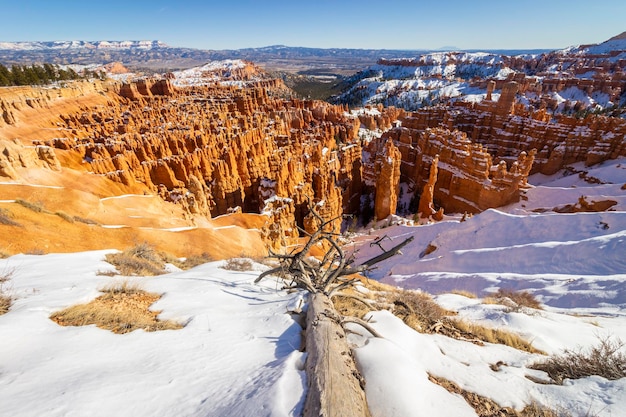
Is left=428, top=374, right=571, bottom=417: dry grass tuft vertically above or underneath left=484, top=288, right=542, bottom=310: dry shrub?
above

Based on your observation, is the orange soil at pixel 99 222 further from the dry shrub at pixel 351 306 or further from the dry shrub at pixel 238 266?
the dry shrub at pixel 351 306

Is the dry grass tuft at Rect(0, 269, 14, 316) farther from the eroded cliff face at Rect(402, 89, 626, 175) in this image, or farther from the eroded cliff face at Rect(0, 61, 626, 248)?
the eroded cliff face at Rect(402, 89, 626, 175)

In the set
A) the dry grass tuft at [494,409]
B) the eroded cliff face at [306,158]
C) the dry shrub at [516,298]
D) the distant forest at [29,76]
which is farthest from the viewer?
the distant forest at [29,76]

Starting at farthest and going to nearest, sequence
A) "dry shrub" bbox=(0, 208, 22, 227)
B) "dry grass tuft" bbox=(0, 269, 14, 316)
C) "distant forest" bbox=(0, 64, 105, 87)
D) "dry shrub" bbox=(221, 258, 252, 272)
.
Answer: "distant forest" bbox=(0, 64, 105, 87) → "dry shrub" bbox=(0, 208, 22, 227) → "dry shrub" bbox=(221, 258, 252, 272) → "dry grass tuft" bbox=(0, 269, 14, 316)

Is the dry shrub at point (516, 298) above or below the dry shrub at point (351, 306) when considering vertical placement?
below

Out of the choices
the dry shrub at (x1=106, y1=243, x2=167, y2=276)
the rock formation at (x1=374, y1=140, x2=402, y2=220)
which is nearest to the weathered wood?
the dry shrub at (x1=106, y1=243, x2=167, y2=276)

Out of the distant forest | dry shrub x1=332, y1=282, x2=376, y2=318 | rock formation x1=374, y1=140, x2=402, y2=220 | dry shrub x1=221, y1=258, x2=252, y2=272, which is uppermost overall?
the distant forest

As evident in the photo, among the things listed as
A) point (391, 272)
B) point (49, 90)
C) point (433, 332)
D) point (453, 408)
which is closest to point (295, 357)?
point (453, 408)

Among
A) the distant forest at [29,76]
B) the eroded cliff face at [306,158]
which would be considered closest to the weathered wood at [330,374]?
the eroded cliff face at [306,158]
